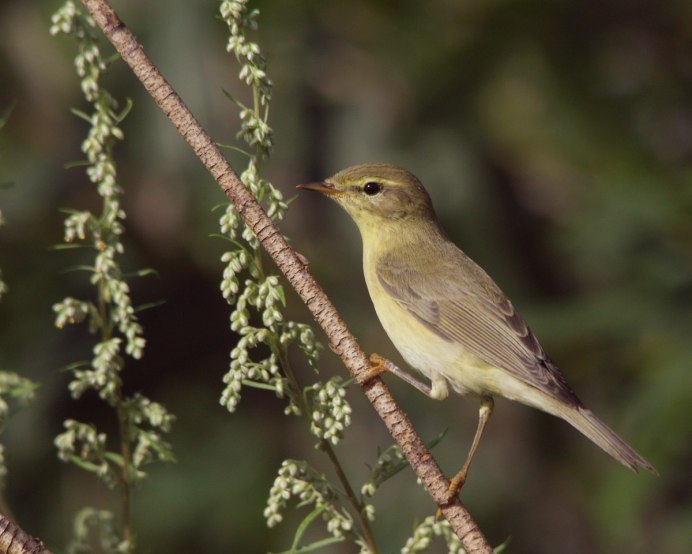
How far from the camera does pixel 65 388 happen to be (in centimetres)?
511

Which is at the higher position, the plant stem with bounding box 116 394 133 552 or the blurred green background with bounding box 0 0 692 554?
the blurred green background with bounding box 0 0 692 554

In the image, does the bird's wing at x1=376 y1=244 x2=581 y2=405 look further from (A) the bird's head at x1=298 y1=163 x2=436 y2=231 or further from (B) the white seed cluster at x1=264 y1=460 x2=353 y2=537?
(B) the white seed cluster at x1=264 y1=460 x2=353 y2=537

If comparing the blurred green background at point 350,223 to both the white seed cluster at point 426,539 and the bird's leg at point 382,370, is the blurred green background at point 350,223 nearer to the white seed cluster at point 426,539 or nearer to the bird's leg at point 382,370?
the bird's leg at point 382,370

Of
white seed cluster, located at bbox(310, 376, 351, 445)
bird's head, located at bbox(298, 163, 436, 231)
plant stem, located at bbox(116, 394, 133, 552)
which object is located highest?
bird's head, located at bbox(298, 163, 436, 231)

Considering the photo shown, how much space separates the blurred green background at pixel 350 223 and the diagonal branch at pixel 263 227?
2.70m

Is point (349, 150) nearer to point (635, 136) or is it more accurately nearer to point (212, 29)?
point (212, 29)

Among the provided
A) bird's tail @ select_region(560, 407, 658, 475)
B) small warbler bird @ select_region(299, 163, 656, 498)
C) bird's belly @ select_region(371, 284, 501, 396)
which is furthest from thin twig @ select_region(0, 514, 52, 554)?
bird's belly @ select_region(371, 284, 501, 396)

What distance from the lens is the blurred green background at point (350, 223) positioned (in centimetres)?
478

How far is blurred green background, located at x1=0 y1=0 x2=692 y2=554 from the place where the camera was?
478cm

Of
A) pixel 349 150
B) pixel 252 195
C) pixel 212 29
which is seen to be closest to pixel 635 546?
pixel 349 150

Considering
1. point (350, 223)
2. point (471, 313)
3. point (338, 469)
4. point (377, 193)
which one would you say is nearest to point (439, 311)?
point (471, 313)

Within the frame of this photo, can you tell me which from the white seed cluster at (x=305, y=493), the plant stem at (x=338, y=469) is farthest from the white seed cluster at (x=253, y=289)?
the white seed cluster at (x=305, y=493)

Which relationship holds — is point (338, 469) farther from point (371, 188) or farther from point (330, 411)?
point (371, 188)

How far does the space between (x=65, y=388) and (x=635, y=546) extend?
3.05 meters
